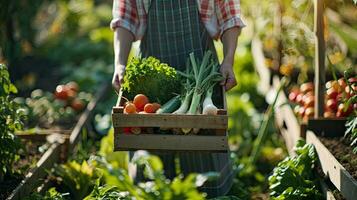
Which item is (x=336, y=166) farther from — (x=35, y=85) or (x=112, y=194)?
(x=35, y=85)

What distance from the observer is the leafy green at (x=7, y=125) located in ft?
15.9

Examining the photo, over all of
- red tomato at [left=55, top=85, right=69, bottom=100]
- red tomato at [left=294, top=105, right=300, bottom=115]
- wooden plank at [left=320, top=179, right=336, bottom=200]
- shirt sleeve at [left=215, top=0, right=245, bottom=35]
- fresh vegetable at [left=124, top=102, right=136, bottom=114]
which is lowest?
wooden plank at [left=320, top=179, right=336, bottom=200]

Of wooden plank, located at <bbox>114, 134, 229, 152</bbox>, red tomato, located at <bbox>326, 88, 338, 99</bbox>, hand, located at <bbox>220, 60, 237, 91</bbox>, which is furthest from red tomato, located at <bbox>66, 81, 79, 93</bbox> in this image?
wooden plank, located at <bbox>114, 134, 229, 152</bbox>

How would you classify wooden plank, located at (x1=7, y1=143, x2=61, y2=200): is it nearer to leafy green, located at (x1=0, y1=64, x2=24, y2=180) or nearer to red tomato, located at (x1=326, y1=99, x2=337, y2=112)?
leafy green, located at (x1=0, y1=64, x2=24, y2=180)

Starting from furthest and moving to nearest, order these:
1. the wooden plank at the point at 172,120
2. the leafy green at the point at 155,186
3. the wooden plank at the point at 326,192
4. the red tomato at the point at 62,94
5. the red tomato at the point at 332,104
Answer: the red tomato at the point at 62,94 < the red tomato at the point at 332,104 < the wooden plank at the point at 326,192 < the wooden plank at the point at 172,120 < the leafy green at the point at 155,186

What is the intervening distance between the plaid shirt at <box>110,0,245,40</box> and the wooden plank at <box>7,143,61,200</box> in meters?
1.04

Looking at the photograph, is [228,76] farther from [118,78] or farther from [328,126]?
[328,126]

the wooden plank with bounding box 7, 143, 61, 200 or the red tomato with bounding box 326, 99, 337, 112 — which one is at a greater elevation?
the red tomato with bounding box 326, 99, 337, 112

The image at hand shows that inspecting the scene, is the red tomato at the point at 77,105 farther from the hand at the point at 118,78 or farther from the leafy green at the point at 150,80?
the leafy green at the point at 150,80

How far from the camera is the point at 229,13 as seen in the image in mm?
4789

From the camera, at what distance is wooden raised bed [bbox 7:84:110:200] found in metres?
4.86

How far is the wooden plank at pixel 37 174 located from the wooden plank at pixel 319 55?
1851mm

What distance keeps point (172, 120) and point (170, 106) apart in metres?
0.19

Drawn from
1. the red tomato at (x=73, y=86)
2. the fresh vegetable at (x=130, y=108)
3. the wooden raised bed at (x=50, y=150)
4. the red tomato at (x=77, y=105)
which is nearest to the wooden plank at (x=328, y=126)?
the wooden raised bed at (x=50, y=150)
